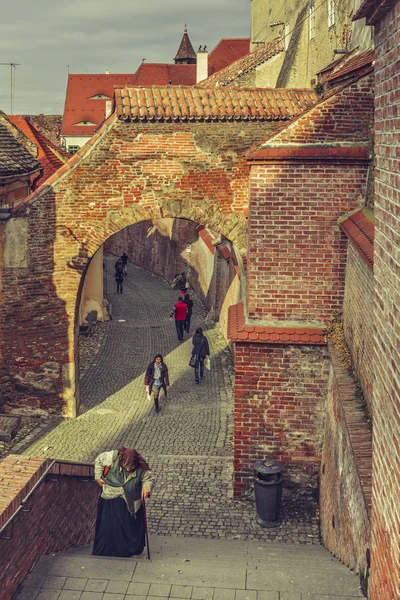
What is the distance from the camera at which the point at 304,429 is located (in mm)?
10781

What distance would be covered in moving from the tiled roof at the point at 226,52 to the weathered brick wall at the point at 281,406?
144 feet

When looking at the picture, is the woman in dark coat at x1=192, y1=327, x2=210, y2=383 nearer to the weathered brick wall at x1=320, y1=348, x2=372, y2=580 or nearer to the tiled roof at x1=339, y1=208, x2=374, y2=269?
the weathered brick wall at x1=320, y1=348, x2=372, y2=580

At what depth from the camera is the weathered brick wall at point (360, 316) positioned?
7355mm

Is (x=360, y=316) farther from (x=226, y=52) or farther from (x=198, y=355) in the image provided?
(x=226, y=52)

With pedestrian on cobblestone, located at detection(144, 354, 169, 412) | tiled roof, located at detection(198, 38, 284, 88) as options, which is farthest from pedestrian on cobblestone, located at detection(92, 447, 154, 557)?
tiled roof, located at detection(198, 38, 284, 88)

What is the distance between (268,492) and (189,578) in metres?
3.45

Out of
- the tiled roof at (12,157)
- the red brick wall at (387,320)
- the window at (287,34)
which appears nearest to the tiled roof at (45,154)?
the tiled roof at (12,157)

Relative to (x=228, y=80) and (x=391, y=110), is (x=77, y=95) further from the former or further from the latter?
(x=391, y=110)

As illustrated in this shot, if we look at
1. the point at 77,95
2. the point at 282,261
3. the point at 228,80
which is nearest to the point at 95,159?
the point at 282,261

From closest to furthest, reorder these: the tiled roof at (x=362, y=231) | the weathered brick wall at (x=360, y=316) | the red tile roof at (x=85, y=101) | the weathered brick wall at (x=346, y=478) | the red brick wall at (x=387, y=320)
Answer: the red brick wall at (x=387, y=320), the weathered brick wall at (x=346, y=478), the tiled roof at (x=362, y=231), the weathered brick wall at (x=360, y=316), the red tile roof at (x=85, y=101)

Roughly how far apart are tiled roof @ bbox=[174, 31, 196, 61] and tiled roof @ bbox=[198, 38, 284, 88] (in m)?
31.2

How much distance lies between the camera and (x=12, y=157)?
15961 millimetres

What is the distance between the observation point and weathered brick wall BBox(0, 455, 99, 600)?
6164 millimetres

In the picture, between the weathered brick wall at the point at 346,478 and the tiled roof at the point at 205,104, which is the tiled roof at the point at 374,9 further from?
the tiled roof at the point at 205,104
